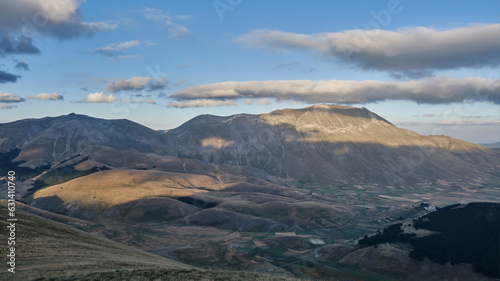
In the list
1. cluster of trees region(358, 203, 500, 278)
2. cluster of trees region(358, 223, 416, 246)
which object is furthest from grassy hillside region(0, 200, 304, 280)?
cluster of trees region(358, 223, 416, 246)

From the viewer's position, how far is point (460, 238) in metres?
109

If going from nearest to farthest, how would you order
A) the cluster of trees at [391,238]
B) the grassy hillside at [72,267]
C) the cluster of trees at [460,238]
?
the grassy hillside at [72,267] < the cluster of trees at [460,238] < the cluster of trees at [391,238]

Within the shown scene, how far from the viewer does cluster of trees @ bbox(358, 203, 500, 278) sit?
303 ft

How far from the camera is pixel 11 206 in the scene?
5366cm

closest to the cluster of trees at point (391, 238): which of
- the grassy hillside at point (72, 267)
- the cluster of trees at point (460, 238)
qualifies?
the cluster of trees at point (460, 238)

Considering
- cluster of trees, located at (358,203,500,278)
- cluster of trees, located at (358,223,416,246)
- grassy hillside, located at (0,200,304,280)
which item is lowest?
cluster of trees, located at (358,223,416,246)

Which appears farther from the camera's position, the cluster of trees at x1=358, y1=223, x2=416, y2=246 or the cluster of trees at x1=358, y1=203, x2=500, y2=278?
the cluster of trees at x1=358, y1=223, x2=416, y2=246

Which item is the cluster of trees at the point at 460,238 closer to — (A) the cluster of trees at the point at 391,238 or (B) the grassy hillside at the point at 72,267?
(A) the cluster of trees at the point at 391,238

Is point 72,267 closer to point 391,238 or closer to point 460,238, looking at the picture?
point 391,238

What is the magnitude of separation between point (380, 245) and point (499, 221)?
46684mm

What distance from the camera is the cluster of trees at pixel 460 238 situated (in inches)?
3632

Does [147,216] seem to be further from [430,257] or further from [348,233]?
[430,257]

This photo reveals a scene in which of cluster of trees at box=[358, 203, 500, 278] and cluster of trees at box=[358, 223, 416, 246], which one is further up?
cluster of trees at box=[358, 203, 500, 278]

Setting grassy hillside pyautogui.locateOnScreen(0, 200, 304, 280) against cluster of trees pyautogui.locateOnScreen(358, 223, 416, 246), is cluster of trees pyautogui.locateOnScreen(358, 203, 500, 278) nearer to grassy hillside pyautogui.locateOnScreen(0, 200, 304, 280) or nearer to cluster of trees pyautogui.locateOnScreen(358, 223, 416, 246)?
cluster of trees pyautogui.locateOnScreen(358, 223, 416, 246)
